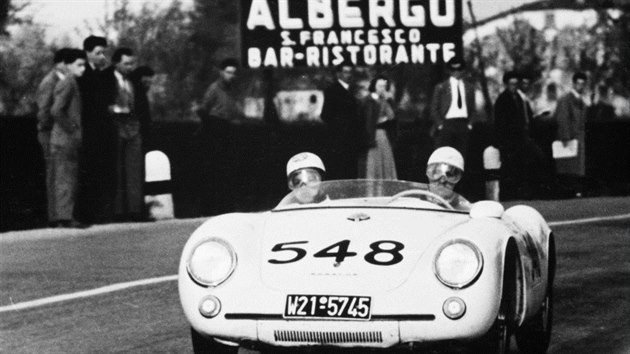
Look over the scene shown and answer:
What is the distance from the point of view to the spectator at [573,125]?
76.6 feet

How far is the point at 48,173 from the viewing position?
1636 cm

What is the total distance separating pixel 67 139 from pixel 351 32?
24.7 ft

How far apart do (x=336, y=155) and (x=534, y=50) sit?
5646 centimetres

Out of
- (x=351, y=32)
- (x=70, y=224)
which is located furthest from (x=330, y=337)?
(x=351, y=32)

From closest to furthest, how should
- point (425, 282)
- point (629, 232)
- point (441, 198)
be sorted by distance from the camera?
point (425, 282)
point (441, 198)
point (629, 232)

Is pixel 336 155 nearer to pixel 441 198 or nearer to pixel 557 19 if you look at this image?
pixel 441 198

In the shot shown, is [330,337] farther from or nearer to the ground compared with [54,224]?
farther from the ground

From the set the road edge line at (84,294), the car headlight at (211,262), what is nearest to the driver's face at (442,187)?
the car headlight at (211,262)

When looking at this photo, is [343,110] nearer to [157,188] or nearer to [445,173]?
[157,188]

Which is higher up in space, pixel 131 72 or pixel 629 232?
pixel 131 72

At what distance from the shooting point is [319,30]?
23.0m

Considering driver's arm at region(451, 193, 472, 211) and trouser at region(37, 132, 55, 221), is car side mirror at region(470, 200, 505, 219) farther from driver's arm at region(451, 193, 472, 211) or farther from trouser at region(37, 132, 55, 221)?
trouser at region(37, 132, 55, 221)

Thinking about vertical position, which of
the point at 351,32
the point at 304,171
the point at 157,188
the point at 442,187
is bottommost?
the point at 157,188

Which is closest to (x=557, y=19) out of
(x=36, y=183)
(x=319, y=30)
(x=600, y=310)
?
(x=319, y=30)
